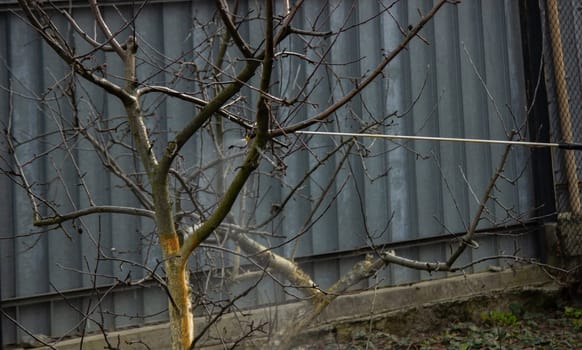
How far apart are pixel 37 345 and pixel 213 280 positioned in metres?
1.15

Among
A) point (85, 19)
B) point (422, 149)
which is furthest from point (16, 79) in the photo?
point (422, 149)

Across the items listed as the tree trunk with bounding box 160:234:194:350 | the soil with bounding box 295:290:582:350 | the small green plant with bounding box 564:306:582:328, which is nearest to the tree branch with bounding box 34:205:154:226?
the tree trunk with bounding box 160:234:194:350

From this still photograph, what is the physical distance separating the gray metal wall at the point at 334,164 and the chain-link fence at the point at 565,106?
0.28 meters

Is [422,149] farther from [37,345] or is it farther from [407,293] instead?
[37,345]

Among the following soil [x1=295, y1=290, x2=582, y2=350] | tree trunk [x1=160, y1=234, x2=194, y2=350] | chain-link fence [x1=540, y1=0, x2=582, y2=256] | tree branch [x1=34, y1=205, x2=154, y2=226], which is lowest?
soil [x1=295, y1=290, x2=582, y2=350]

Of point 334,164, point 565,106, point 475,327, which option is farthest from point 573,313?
point 334,164

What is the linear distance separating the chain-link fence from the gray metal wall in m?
0.28

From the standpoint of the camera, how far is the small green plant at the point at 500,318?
21.8 feet

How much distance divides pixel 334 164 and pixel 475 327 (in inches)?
69.4

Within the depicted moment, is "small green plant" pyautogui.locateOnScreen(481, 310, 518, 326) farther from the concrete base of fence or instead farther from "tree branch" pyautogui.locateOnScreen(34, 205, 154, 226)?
"tree branch" pyautogui.locateOnScreen(34, 205, 154, 226)

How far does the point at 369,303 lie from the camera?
631cm

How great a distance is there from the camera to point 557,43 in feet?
23.5

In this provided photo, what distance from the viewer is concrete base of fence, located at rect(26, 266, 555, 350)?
17.0 feet

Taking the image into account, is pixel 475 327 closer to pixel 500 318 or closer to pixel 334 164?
pixel 500 318
